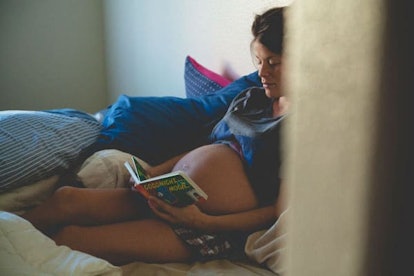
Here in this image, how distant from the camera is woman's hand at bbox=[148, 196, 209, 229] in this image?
1.16 m

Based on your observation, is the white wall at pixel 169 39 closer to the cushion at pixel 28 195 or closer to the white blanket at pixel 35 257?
the cushion at pixel 28 195

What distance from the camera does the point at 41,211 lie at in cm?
124

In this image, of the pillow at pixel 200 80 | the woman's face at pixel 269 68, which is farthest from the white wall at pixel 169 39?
the woman's face at pixel 269 68

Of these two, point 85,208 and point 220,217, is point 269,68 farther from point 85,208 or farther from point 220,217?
point 85,208

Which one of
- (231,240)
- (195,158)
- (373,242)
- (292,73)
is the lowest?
(231,240)

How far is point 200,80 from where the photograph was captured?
1890 mm

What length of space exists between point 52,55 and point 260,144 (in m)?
2.22

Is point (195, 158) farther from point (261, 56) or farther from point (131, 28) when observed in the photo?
point (131, 28)

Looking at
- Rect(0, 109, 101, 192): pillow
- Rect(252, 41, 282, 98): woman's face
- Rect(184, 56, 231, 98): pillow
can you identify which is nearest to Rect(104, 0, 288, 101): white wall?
Rect(184, 56, 231, 98): pillow

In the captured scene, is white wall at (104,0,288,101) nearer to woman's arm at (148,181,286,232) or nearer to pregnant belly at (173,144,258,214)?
pregnant belly at (173,144,258,214)

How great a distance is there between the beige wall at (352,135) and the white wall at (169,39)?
1271mm

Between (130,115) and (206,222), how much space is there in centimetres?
57

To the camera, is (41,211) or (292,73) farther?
(41,211)

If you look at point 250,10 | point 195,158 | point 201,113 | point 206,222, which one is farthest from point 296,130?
point 250,10
